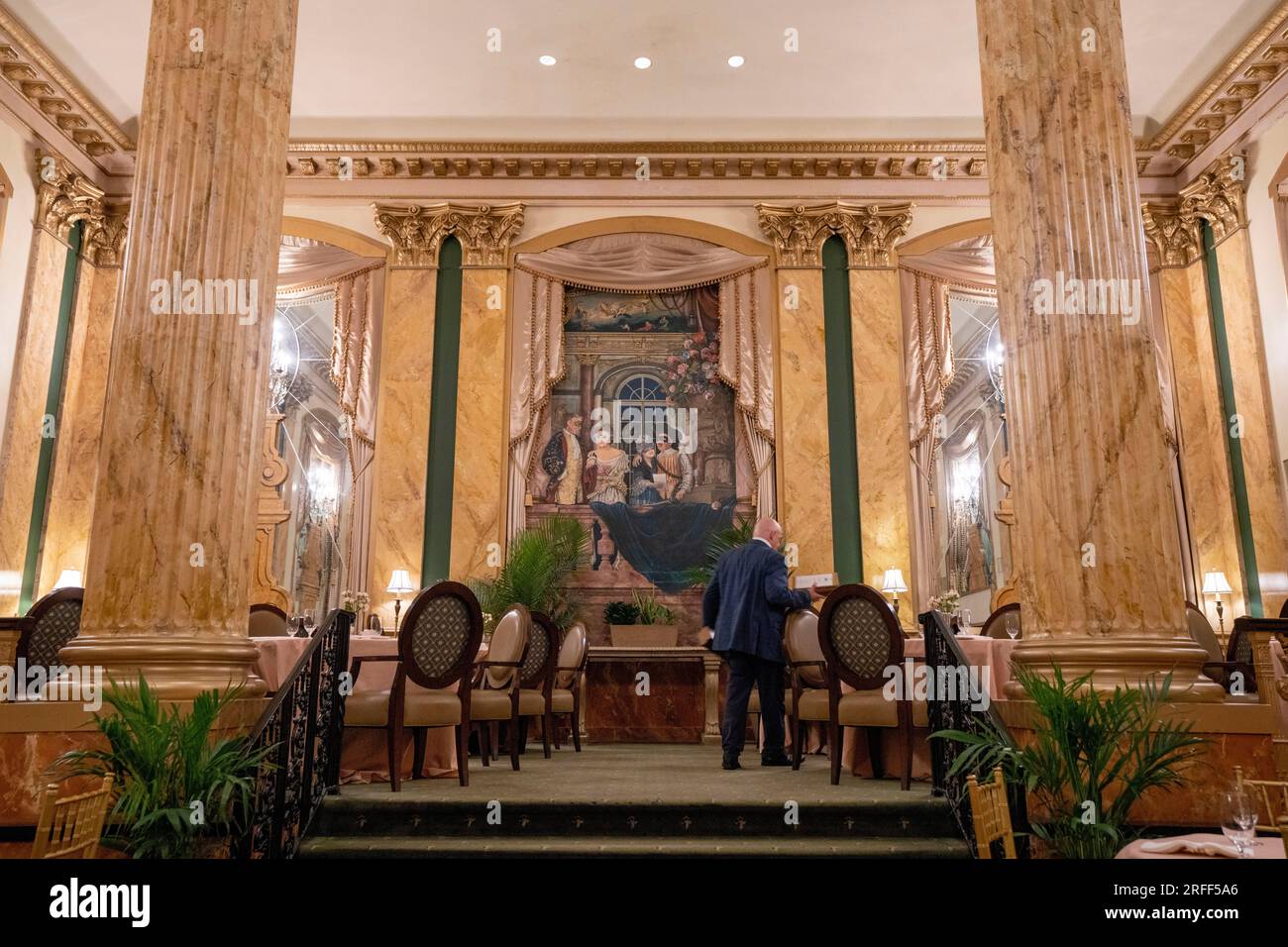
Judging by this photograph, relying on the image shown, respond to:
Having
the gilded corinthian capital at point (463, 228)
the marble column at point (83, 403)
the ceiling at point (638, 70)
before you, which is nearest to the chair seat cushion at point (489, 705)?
the marble column at point (83, 403)

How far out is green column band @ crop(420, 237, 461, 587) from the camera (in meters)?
9.27

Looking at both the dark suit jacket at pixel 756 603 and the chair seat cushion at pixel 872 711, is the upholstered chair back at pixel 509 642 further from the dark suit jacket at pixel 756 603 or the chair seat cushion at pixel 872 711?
the chair seat cushion at pixel 872 711

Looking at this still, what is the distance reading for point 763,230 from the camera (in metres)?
9.99

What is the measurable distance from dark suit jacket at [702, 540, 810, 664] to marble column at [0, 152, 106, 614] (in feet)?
21.3

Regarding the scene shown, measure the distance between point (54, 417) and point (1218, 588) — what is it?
10620mm

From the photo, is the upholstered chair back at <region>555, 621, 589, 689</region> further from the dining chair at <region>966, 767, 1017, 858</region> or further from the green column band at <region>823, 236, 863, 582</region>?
the dining chair at <region>966, 767, 1017, 858</region>

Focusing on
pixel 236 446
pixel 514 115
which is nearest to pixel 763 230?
pixel 514 115

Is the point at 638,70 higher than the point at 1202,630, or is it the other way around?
the point at 638,70

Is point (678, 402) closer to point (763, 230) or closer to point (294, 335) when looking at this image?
point (763, 230)

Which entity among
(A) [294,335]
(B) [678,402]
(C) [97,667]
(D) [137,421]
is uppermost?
(A) [294,335]

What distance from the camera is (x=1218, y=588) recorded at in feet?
29.2

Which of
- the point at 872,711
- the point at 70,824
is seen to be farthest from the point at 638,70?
the point at 70,824

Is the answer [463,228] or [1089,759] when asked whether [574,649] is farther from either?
[463,228]
